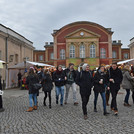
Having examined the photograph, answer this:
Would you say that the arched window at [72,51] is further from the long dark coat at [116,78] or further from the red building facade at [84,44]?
the long dark coat at [116,78]

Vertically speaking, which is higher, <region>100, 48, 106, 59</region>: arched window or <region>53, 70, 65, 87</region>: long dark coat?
<region>100, 48, 106, 59</region>: arched window

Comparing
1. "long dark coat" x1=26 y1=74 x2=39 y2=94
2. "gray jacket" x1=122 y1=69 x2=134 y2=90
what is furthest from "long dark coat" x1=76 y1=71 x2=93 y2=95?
"gray jacket" x1=122 y1=69 x2=134 y2=90

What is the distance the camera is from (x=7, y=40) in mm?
20609

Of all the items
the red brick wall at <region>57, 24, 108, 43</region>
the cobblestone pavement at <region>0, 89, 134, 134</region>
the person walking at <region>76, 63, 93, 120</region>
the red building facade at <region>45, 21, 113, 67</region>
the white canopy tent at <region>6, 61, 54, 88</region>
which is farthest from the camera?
the red brick wall at <region>57, 24, 108, 43</region>

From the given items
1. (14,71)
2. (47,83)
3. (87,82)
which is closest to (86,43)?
(14,71)

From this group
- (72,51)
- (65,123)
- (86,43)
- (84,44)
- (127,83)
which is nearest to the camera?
(65,123)

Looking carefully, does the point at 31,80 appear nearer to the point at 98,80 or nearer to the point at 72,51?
the point at 98,80

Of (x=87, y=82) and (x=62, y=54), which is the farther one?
(x=62, y=54)

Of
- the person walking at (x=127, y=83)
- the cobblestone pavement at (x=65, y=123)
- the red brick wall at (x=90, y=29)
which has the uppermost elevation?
the red brick wall at (x=90, y=29)

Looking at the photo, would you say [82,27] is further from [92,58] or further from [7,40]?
[7,40]

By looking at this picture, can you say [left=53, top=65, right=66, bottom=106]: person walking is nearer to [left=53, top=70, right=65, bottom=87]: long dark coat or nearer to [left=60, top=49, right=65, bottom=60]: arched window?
[left=53, top=70, right=65, bottom=87]: long dark coat

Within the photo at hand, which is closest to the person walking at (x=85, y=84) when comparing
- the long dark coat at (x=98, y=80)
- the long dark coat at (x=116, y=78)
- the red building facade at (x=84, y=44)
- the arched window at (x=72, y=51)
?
the long dark coat at (x=98, y=80)

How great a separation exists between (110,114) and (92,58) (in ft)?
109

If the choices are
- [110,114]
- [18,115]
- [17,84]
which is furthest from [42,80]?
[17,84]
